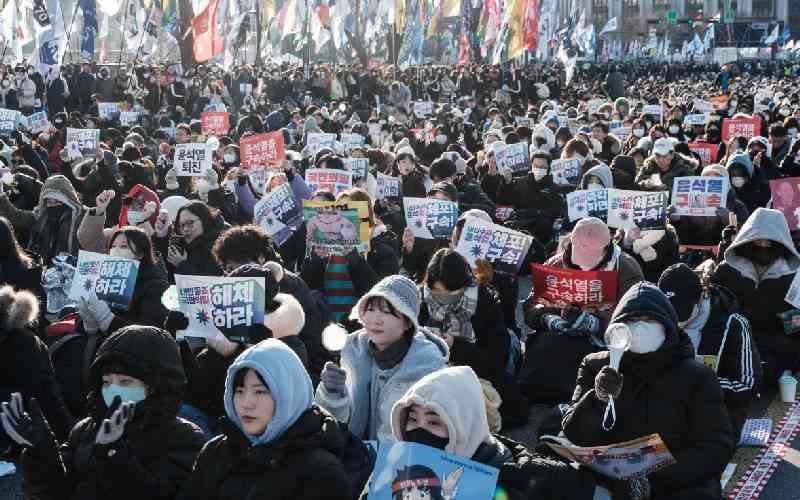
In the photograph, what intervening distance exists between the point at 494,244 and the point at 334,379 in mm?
3351

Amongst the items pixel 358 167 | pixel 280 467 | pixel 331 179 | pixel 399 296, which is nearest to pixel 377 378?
pixel 399 296

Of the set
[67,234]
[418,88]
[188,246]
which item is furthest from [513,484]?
[418,88]

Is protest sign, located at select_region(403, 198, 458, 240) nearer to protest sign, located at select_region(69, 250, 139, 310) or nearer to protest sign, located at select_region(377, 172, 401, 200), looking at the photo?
protest sign, located at select_region(377, 172, 401, 200)

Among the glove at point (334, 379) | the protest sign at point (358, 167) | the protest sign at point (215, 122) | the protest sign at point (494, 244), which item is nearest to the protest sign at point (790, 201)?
the protest sign at point (494, 244)

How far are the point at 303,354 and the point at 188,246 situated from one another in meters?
2.32

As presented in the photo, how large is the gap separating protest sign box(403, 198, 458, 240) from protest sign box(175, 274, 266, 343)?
3.64 metres

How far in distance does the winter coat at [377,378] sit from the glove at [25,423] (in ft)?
4.28

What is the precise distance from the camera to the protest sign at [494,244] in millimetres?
7539

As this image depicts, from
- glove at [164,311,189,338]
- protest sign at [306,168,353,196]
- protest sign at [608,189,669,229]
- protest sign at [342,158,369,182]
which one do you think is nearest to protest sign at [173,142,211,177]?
protest sign at [342,158,369,182]

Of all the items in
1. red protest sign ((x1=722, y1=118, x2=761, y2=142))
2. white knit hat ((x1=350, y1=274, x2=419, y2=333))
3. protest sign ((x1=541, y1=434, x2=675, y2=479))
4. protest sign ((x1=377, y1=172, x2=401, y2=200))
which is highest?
red protest sign ((x1=722, y1=118, x2=761, y2=142))

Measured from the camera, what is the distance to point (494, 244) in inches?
299

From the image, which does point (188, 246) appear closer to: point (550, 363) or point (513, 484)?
point (550, 363)

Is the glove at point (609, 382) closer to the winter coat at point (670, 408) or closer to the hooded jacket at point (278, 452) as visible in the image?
the winter coat at point (670, 408)

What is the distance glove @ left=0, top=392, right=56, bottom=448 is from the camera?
362 cm
